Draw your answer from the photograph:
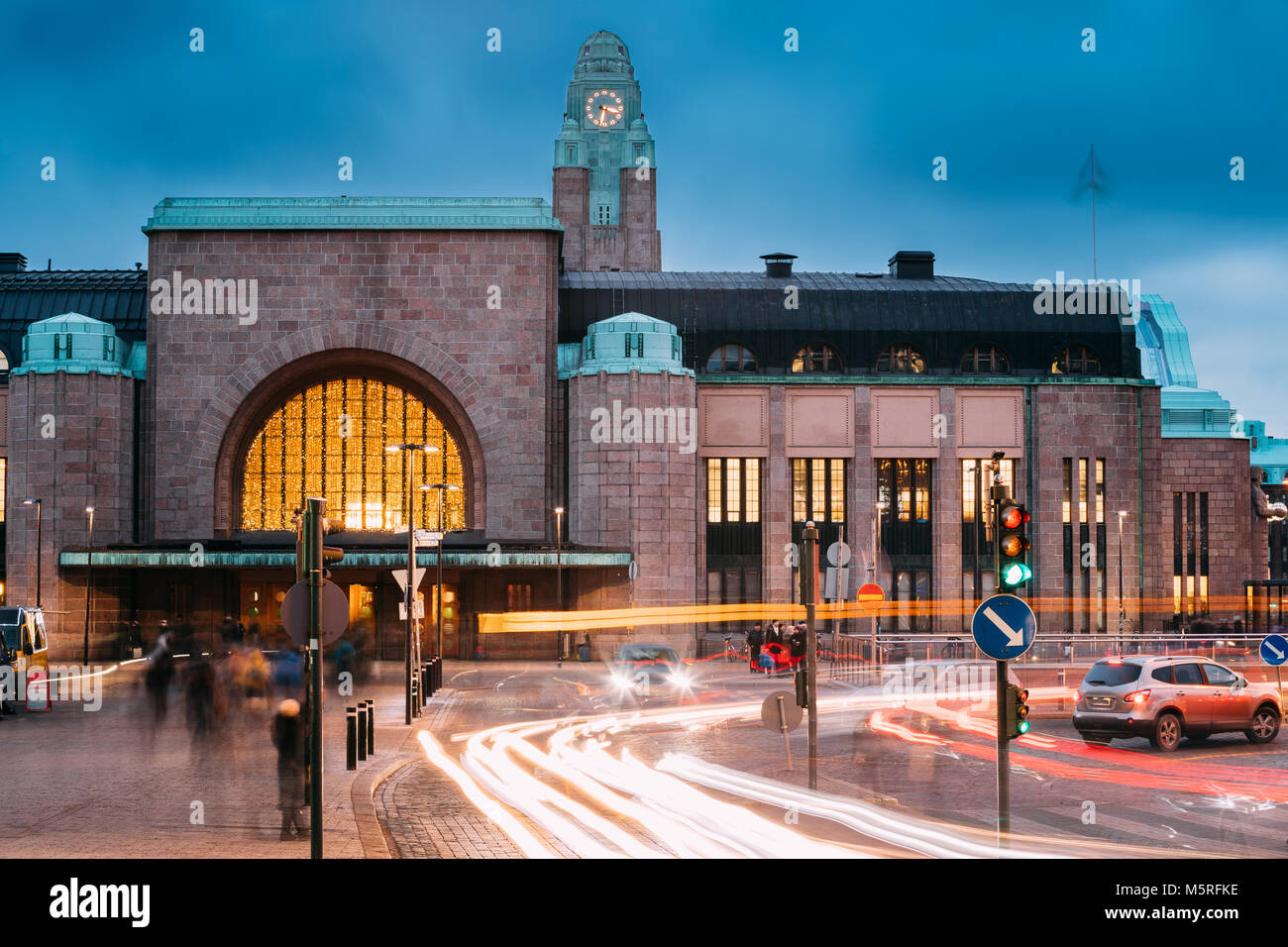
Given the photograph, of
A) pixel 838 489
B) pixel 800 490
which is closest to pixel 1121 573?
pixel 838 489

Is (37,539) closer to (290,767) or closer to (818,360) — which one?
(818,360)

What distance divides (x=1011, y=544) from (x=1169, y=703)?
418 inches

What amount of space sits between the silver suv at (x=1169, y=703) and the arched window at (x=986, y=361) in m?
39.7

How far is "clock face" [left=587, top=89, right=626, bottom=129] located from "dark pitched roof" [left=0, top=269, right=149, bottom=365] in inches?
2388

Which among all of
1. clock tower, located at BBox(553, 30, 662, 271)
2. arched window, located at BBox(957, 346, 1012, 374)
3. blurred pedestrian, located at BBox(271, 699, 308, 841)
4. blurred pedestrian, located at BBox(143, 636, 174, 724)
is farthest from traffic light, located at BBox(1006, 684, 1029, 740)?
clock tower, located at BBox(553, 30, 662, 271)

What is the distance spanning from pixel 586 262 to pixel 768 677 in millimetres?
70516

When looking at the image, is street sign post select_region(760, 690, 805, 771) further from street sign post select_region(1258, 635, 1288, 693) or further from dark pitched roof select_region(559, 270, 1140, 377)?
dark pitched roof select_region(559, 270, 1140, 377)

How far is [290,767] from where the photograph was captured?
1542 centimetres

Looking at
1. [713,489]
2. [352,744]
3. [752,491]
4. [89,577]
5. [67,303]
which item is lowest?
[352,744]

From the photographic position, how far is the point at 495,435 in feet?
190

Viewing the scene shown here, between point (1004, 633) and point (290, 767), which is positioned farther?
point (290, 767)

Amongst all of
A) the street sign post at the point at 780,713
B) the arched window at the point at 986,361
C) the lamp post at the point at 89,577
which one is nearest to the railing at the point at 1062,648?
the arched window at the point at 986,361

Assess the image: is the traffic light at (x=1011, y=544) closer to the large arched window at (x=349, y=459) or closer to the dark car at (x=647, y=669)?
the dark car at (x=647, y=669)

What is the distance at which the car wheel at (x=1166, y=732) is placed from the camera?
23.1 m
